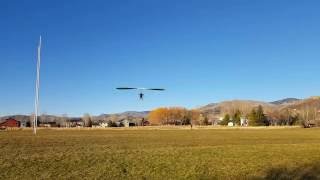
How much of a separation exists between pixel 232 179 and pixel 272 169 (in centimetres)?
369

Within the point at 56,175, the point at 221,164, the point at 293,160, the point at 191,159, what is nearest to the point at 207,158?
the point at 191,159

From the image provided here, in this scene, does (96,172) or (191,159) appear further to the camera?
(191,159)

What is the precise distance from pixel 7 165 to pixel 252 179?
10.5 m

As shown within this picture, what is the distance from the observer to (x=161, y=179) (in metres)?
17.8

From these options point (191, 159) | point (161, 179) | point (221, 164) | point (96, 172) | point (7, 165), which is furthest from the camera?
point (191, 159)

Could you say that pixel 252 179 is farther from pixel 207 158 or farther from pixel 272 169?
pixel 207 158

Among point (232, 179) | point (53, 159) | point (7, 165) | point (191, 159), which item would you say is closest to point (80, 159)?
point (53, 159)

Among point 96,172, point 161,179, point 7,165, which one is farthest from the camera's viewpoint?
point 7,165

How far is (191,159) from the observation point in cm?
2486

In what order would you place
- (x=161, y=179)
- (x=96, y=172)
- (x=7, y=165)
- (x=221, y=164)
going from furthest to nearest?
(x=221, y=164) < (x=7, y=165) < (x=96, y=172) < (x=161, y=179)

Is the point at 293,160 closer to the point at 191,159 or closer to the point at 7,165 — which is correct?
the point at 191,159

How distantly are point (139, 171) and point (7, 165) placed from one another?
231 inches

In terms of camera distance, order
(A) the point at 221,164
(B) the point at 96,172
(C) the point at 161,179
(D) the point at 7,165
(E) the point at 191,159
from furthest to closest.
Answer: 1. (E) the point at 191,159
2. (A) the point at 221,164
3. (D) the point at 7,165
4. (B) the point at 96,172
5. (C) the point at 161,179

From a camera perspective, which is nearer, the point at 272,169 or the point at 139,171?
the point at 139,171
